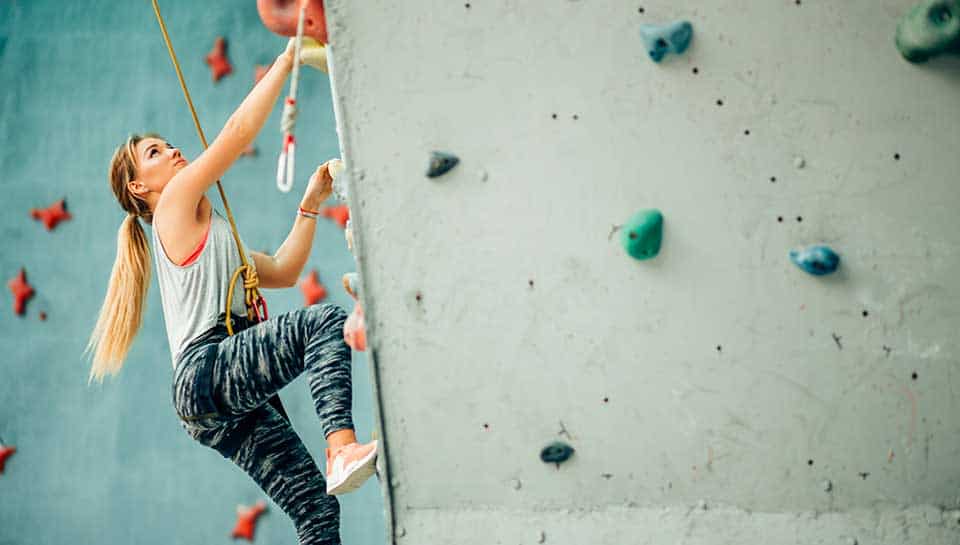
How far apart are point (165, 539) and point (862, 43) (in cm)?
255

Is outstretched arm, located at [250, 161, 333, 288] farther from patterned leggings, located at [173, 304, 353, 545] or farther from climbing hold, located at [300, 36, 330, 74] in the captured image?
climbing hold, located at [300, 36, 330, 74]

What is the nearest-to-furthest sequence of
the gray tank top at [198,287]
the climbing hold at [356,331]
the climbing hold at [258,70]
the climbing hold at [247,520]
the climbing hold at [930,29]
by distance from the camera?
the climbing hold at [930,29]
the climbing hold at [356,331]
the gray tank top at [198,287]
the climbing hold at [247,520]
the climbing hold at [258,70]

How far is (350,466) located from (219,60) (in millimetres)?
1805

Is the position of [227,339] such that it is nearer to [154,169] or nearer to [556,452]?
[154,169]

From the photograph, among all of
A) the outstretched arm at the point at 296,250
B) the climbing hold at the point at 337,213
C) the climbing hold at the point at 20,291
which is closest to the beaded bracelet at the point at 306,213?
the outstretched arm at the point at 296,250

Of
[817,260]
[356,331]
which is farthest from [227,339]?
[817,260]

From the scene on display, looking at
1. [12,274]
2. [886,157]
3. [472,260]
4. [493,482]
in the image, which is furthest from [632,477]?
[12,274]

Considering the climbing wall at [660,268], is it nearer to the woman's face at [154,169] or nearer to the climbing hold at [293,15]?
the climbing hold at [293,15]

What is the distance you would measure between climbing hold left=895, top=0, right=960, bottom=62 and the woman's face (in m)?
1.64

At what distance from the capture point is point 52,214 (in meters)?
3.52

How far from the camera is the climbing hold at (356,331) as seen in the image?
2129 millimetres

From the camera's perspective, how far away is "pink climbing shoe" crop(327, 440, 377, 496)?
215 cm

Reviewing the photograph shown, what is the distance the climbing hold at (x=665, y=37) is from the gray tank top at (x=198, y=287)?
1095 mm

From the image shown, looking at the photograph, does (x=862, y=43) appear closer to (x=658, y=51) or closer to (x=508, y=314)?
(x=658, y=51)
